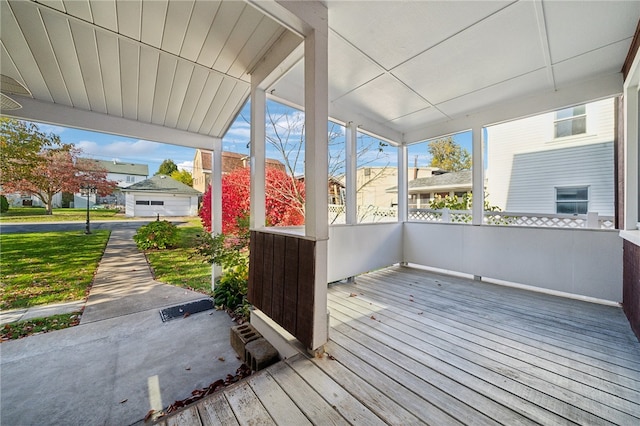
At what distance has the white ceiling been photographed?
1.79m

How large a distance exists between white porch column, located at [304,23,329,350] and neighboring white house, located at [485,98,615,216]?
3684 millimetres

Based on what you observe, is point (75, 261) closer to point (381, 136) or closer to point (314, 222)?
point (314, 222)

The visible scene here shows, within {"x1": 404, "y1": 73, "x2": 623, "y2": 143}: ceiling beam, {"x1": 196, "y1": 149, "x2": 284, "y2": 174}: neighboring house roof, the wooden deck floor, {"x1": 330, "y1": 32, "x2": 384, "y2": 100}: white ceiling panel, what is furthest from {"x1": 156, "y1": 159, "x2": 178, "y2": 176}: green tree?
{"x1": 404, "y1": 73, "x2": 623, "y2": 143}: ceiling beam

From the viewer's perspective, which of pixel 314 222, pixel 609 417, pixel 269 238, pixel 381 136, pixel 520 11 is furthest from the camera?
pixel 381 136

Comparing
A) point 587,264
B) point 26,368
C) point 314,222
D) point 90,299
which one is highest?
point 314,222

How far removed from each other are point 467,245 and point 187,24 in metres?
4.61

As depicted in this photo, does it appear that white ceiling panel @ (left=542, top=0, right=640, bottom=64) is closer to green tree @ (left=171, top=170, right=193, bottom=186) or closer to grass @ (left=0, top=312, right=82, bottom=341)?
green tree @ (left=171, top=170, right=193, bottom=186)

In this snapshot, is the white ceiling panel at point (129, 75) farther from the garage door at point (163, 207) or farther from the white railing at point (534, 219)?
the white railing at point (534, 219)

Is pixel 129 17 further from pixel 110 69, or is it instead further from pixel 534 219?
pixel 534 219

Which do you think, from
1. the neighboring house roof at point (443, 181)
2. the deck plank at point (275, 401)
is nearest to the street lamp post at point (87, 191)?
the deck plank at point (275, 401)

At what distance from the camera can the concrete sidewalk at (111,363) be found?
1.62 m

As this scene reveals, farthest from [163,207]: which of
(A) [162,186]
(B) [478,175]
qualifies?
(B) [478,175]

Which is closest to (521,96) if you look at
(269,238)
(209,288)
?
(269,238)

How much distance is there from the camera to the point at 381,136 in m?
4.30
